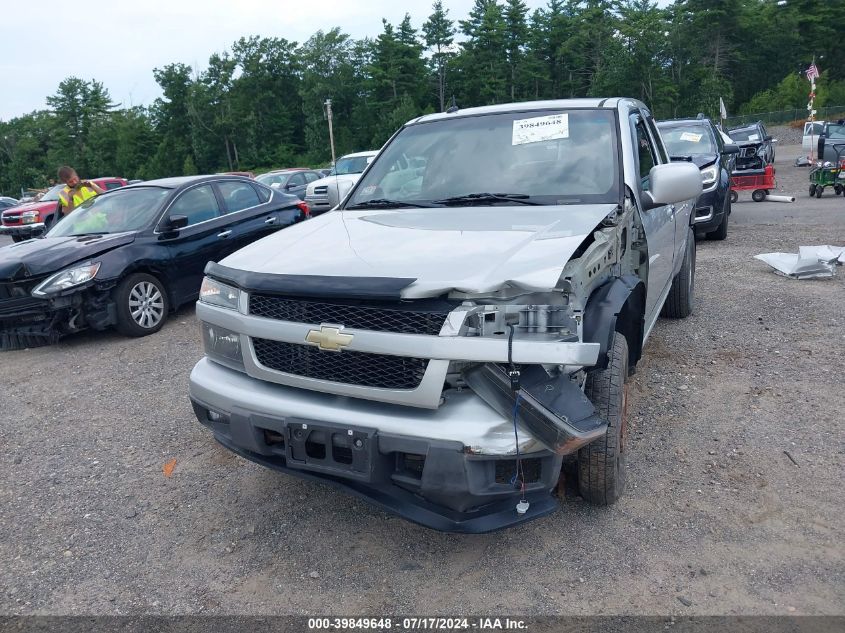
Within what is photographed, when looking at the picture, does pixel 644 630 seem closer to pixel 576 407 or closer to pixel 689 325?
pixel 576 407

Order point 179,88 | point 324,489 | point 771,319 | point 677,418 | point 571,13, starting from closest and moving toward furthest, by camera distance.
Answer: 1. point 324,489
2. point 677,418
3. point 771,319
4. point 571,13
5. point 179,88

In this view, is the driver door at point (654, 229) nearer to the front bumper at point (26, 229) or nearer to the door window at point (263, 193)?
the door window at point (263, 193)

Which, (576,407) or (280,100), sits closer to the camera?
(576,407)

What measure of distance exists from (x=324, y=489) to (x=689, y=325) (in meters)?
4.10

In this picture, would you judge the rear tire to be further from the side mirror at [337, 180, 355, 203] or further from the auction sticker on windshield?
the side mirror at [337, 180, 355, 203]

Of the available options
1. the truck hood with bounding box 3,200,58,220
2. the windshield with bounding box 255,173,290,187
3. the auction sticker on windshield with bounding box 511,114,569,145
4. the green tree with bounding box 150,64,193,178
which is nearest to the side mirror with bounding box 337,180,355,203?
the auction sticker on windshield with bounding box 511,114,569,145

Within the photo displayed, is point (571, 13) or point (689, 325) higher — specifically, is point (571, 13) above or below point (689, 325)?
above

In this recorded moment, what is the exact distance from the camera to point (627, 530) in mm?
3078

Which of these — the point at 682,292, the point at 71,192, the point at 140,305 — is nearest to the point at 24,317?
Answer: the point at 140,305

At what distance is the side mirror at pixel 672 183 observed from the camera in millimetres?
3738

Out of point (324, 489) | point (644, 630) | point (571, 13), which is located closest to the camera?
point (644, 630)

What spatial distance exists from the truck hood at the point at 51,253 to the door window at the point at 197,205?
0.69m

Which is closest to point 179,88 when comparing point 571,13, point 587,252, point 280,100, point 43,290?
point 280,100

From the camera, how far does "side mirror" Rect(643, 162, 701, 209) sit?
3.74m
